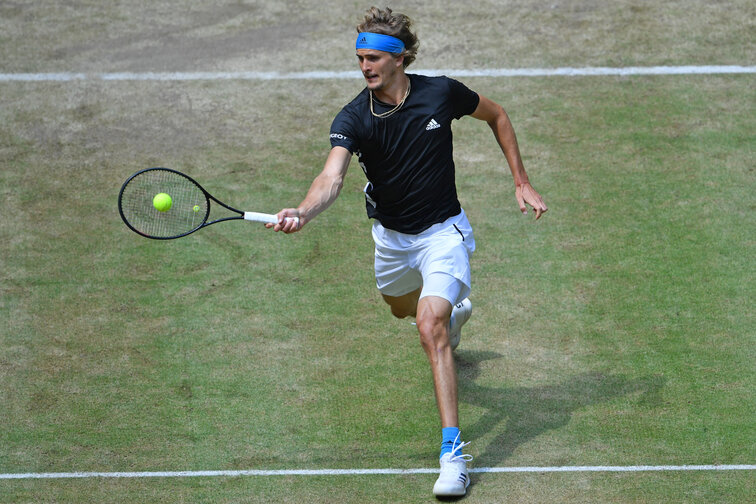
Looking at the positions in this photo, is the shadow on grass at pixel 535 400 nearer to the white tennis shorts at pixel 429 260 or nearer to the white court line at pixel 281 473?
the white court line at pixel 281 473

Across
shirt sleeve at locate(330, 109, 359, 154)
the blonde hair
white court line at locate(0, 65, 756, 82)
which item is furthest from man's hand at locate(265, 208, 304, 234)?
white court line at locate(0, 65, 756, 82)

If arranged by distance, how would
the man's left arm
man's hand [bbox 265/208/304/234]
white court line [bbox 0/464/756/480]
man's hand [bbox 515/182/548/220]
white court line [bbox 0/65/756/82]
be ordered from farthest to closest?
white court line [bbox 0/65/756/82], the man's left arm, man's hand [bbox 515/182/548/220], white court line [bbox 0/464/756/480], man's hand [bbox 265/208/304/234]

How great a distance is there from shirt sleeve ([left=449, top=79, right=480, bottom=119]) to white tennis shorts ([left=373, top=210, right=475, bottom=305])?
2.29 feet

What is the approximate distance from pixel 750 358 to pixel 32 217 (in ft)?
20.1

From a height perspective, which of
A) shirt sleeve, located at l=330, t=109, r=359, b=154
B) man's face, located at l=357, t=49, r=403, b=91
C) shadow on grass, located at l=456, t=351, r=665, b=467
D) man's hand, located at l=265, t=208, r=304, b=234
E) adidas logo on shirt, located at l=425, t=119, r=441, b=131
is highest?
man's face, located at l=357, t=49, r=403, b=91

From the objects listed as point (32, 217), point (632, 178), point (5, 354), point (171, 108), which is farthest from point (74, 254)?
point (632, 178)

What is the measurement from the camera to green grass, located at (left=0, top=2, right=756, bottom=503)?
6.85 m

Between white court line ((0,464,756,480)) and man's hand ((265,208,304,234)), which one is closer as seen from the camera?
man's hand ((265,208,304,234))

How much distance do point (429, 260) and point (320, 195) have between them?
936 mm

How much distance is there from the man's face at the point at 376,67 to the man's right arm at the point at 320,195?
52 centimetres

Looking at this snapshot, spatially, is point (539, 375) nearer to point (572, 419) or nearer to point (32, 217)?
point (572, 419)

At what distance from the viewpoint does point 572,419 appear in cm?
713

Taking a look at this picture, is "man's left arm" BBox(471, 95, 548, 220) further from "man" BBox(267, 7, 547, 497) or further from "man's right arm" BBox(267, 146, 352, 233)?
"man's right arm" BBox(267, 146, 352, 233)

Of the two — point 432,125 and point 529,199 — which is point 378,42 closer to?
point 432,125
